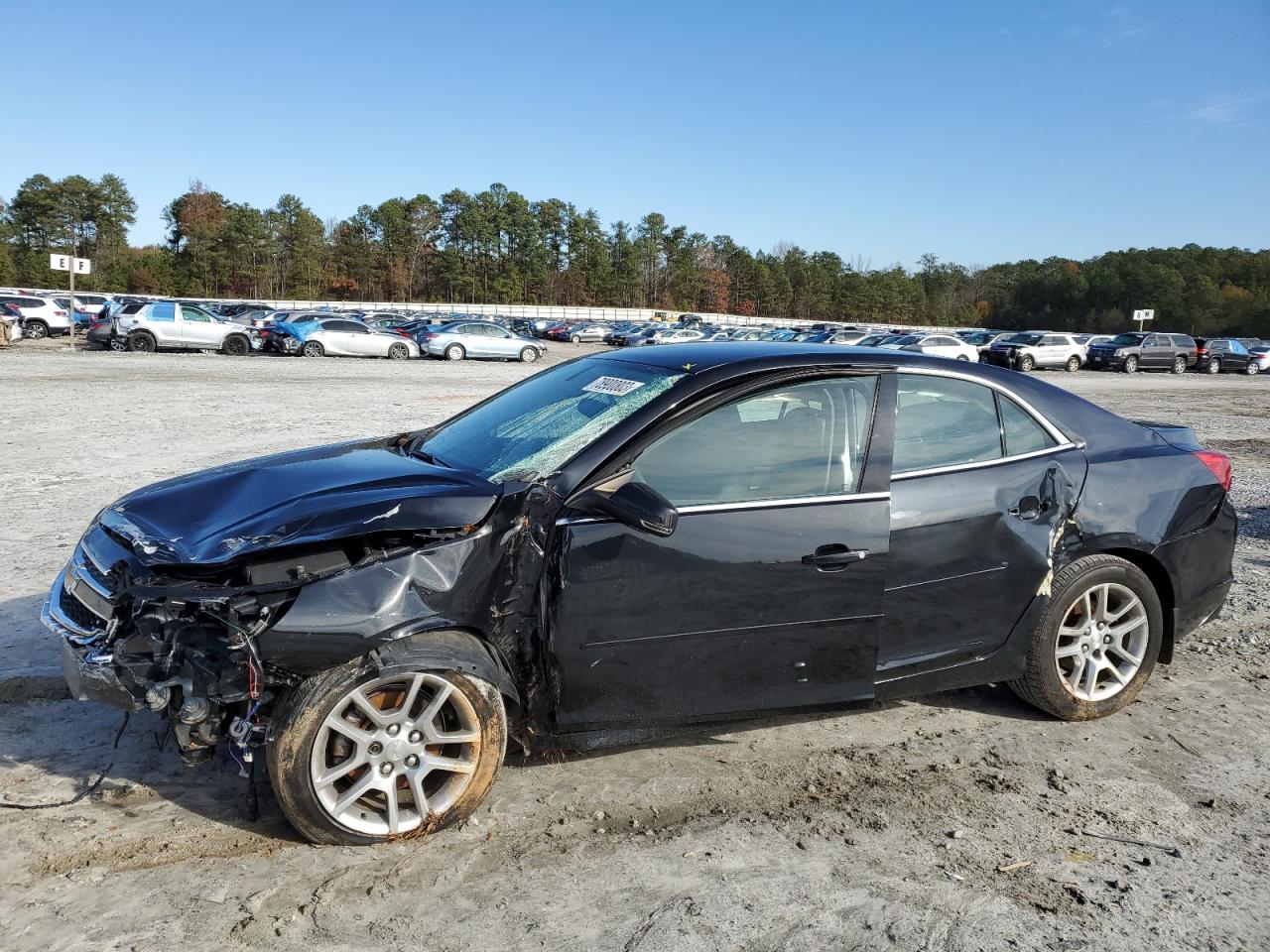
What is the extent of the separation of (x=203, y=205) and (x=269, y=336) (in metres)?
87.2

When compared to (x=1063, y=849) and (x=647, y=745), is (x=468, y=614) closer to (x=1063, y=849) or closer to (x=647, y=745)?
(x=647, y=745)

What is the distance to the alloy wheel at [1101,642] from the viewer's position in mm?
4215

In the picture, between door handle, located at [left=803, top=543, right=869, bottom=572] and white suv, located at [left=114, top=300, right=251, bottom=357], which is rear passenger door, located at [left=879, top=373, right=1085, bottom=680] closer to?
door handle, located at [left=803, top=543, right=869, bottom=572]

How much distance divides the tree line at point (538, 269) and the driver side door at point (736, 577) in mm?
107964

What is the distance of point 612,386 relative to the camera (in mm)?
4004

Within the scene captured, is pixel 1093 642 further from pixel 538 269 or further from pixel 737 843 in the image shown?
pixel 538 269

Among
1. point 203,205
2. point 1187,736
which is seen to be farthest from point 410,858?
point 203,205

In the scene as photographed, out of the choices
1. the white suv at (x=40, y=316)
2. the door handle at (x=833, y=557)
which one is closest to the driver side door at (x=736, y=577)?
the door handle at (x=833, y=557)

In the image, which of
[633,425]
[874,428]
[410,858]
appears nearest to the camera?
[410,858]

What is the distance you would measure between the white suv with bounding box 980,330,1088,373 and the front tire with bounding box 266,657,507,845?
4042 centimetres

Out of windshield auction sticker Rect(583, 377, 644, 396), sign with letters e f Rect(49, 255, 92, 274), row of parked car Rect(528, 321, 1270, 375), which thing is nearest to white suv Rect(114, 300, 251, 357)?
sign with letters e f Rect(49, 255, 92, 274)

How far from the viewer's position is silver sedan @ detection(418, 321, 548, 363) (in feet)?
121

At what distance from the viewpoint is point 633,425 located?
11.6ft

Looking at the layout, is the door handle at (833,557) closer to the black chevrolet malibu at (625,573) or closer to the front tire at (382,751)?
the black chevrolet malibu at (625,573)
